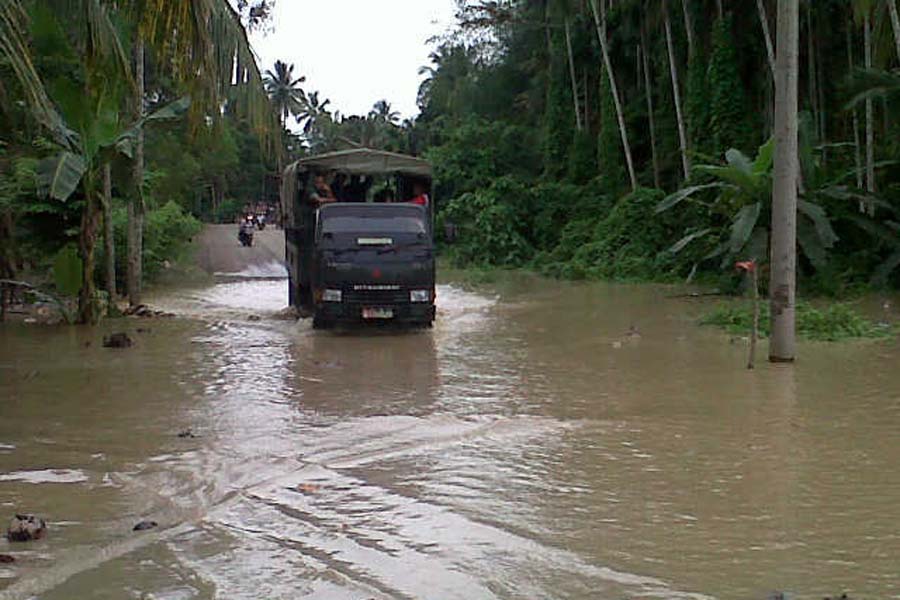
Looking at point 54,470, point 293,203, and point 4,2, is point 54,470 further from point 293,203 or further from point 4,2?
point 293,203

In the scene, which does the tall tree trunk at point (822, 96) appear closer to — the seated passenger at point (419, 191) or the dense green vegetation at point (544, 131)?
the dense green vegetation at point (544, 131)

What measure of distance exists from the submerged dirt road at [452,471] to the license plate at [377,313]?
1202mm

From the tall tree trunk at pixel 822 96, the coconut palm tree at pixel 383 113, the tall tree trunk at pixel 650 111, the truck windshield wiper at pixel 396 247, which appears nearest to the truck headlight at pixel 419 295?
the truck windshield wiper at pixel 396 247

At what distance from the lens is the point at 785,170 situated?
13008mm

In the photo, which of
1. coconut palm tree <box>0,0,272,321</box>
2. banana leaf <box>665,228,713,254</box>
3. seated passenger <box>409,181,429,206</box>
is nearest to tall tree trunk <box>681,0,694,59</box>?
banana leaf <box>665,228,713,254</box>

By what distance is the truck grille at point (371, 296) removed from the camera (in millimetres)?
16531

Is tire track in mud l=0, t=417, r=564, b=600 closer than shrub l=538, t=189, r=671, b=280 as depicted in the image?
Yes

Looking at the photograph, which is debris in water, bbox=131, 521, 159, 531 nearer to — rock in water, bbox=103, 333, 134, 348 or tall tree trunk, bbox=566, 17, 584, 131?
rock in water, bbox=103, 333, 134, 348

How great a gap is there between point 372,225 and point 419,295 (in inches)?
54.1

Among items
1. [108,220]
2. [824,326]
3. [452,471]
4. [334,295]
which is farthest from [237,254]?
[452,471]

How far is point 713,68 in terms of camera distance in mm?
32625

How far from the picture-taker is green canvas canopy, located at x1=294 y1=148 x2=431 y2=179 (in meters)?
19.8

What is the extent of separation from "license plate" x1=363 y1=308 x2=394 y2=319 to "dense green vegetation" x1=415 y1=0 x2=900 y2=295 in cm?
746

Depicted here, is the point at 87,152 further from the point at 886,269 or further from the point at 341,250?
the point at 886,269
